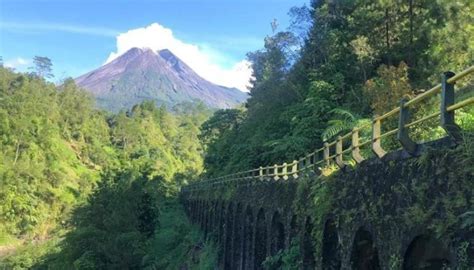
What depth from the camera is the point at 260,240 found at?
55.0 ft

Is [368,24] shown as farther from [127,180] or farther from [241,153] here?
[127,180]

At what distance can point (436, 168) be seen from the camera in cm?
591

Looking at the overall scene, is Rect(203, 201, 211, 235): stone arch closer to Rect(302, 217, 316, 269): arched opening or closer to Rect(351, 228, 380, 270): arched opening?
Rect(302, 217, 316, 269): arched opening

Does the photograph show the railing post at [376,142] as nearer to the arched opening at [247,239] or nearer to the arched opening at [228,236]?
the arched opening at [247,239]

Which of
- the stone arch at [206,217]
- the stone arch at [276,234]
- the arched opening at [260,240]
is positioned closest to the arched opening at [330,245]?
the stone arch at [276,234]

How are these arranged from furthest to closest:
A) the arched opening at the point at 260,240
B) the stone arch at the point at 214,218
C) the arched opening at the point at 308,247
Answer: the stone arch at the point at 214,218, the arched opening at the point at 260,240, the arched opening at the point at 308,247

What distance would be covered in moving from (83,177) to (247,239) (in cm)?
8079

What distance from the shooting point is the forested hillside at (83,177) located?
1255 inches

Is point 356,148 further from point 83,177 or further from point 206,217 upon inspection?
point 83,177

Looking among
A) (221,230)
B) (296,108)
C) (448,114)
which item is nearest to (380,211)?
(448,114)

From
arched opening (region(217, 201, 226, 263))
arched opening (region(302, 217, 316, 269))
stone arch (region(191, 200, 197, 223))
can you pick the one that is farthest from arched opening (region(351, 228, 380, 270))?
stone arch (region(191, 200, 197, 223))

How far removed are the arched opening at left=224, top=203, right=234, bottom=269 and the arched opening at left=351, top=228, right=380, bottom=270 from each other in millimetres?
12976

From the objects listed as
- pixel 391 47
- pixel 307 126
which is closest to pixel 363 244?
pixel 307 126

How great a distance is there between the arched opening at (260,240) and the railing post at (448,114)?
430 inches
